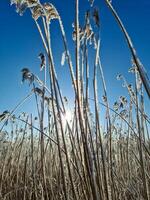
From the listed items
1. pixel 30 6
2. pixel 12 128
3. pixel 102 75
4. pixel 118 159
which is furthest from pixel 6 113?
pixel 12 128

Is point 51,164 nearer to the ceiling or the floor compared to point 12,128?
nearer to the floor

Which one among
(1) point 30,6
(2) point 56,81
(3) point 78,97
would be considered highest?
(1) point 30,6

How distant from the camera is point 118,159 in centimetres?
399

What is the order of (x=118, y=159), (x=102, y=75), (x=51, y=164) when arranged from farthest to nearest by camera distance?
(x=118, y=159) → (x=51, y=164) → (x=102, y=75)

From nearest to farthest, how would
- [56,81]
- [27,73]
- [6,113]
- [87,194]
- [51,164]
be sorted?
[87,194]
[56,81]
[27,73]
[6,113]
[51,164]

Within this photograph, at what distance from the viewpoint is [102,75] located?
73.3 inches

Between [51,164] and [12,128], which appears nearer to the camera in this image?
[51,164]

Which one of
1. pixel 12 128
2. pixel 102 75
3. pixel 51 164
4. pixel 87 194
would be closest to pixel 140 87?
pixel 102 75

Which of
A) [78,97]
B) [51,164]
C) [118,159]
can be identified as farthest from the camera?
[118,159]

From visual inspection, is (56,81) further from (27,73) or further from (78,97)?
(27,73)

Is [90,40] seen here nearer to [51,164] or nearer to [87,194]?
[87,194]

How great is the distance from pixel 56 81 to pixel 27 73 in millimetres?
642

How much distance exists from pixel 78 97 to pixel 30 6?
1.87ft

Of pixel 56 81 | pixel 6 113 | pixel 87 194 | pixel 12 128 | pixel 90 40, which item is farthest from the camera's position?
pixel 12 128
